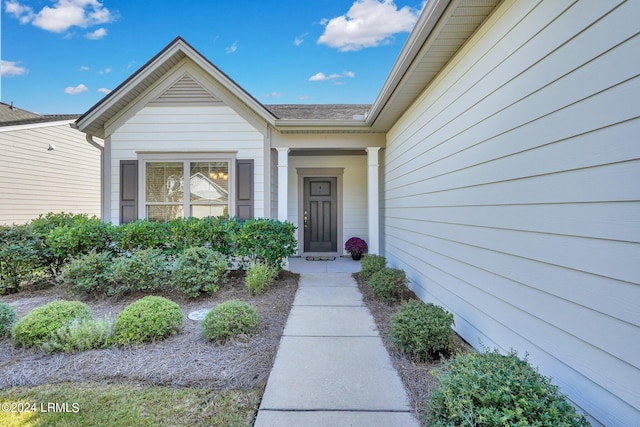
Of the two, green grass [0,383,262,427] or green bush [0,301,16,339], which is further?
green bush [0,301,16,339]

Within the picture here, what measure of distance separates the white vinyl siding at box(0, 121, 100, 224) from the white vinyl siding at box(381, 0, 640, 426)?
11471 mm

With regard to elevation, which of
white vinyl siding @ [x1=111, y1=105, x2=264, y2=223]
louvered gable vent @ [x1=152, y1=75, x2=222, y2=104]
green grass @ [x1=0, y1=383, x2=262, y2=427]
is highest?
louvered gable vent @ [x1=152, y1=75, x2=222, y2=104]

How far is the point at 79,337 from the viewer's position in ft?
9.90

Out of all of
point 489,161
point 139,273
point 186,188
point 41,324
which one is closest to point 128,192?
point 186,188

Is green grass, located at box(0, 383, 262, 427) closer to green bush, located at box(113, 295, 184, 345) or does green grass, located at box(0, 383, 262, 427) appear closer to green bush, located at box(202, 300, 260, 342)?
green bush, located at box(113, 295, 184, 345)

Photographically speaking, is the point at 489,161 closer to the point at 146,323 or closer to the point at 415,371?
the point at 415,371

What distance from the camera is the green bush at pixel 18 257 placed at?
5.12 meters

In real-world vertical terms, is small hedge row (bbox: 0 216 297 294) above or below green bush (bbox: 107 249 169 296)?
above

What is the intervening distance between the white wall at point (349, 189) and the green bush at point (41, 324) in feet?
18.2

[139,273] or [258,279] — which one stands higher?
[139,273]

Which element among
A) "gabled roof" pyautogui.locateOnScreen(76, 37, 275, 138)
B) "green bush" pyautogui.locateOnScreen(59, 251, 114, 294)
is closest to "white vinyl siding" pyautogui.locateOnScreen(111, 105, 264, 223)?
"gabled roof" pyautogui.locateOnScreen(76, 37, 275, 138)

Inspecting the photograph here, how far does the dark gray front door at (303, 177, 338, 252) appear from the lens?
28.1 feet

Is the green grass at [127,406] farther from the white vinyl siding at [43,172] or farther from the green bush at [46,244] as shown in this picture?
the white vinyl siding at [43,172]

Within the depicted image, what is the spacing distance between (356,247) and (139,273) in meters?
4.91
